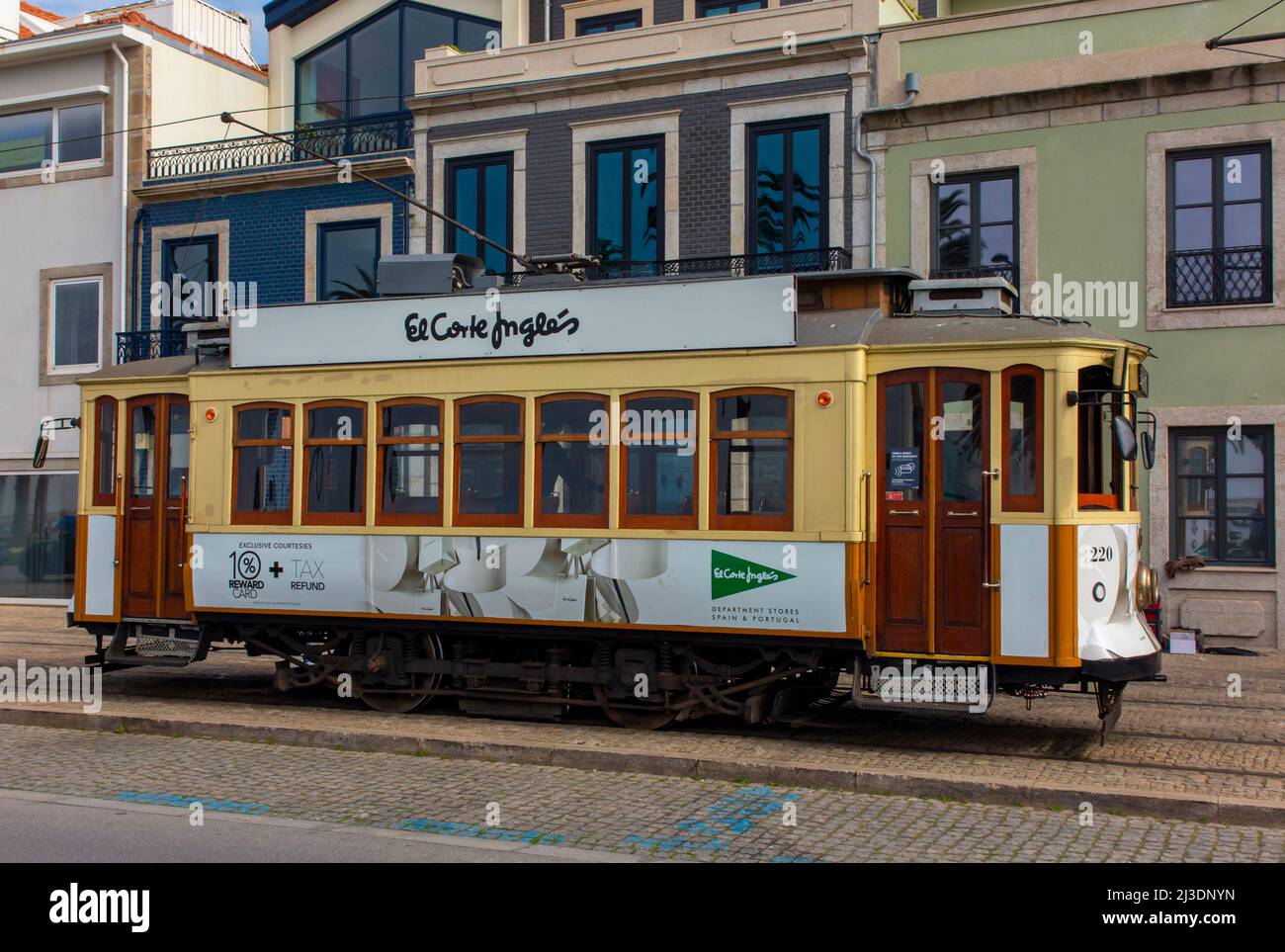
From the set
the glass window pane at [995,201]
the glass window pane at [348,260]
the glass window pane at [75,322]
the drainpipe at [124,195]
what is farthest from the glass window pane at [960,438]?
the glass window pane at [75,322]

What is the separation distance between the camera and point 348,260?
23.4 m

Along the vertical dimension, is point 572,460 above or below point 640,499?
above

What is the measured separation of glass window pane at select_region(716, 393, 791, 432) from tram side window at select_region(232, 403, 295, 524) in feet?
13.0

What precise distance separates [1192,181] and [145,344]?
56.3ft

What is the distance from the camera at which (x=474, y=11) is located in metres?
24.6

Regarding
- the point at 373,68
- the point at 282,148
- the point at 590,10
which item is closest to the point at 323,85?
the point at 373,68

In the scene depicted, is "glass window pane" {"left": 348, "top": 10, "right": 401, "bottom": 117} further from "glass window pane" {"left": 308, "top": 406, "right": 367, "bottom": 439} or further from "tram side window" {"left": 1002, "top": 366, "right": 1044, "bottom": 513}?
"tram side window" {"left": 1002, "top": 366, "right": 1044, "bottom": 513}

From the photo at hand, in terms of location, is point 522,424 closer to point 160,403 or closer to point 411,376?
point 411,376

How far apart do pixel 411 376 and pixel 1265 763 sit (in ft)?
23.3

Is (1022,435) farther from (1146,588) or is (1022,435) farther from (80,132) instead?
(80,132)

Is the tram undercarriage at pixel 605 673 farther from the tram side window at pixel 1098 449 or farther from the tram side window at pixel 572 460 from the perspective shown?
the tram side window at pixel 1098 449

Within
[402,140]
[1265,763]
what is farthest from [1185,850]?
[402,140]

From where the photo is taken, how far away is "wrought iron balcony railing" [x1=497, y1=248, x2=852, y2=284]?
1953cm
